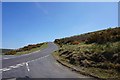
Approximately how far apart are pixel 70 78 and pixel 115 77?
10.0ft

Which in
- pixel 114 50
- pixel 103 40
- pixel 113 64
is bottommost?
pixel 113 64

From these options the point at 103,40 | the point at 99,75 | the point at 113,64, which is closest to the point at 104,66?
the point at 113,64

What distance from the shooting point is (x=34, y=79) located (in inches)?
693

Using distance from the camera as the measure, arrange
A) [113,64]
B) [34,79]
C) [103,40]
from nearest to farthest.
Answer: [34,79]
[113,64]
[103,40]

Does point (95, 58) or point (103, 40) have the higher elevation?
point (103, 40)

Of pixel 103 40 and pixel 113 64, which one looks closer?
pixel 113 64

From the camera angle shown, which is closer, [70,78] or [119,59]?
[70,78]

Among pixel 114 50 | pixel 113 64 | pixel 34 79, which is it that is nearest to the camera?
pixel 34 79

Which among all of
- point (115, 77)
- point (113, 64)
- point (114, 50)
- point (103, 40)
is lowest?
point (115, 77)

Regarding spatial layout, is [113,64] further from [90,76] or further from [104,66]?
[90,76]

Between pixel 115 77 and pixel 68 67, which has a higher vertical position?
pixel 68 67

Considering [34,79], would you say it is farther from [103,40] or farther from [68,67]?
[103,40]

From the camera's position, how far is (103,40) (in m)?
36.3

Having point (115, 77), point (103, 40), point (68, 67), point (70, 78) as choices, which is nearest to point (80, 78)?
point (70, 78)
